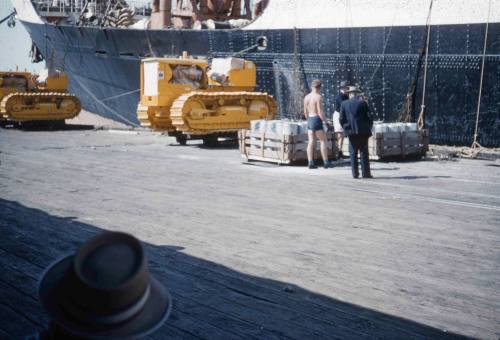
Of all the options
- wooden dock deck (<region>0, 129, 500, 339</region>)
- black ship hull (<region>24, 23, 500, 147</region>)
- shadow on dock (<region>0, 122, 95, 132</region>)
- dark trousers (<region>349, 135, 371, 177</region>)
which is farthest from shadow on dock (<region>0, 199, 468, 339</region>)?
shadow on dock (<region>0, 122, 95, 132</region>)

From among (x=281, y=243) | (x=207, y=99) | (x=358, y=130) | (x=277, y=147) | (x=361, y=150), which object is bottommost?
(x=281, y=243)

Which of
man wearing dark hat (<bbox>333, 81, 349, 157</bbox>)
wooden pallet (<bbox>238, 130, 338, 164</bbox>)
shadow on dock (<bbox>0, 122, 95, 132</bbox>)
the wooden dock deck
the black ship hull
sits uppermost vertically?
the black ship hull

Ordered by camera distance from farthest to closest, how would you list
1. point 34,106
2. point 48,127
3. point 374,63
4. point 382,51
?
1. point 48,127
2. point 34,106
3. point 374,63
4. point 382,51

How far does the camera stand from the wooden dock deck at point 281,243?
3793mm

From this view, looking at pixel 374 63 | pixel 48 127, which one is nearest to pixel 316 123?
pixel 374 63

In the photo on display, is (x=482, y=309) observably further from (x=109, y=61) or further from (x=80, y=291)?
(x=109, y=61)

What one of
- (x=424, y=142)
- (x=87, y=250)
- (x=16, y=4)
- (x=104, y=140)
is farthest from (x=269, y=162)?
(x=16, y=4)

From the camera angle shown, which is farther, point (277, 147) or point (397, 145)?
point (397, 145)

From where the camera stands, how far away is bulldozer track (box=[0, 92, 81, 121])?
22.5m

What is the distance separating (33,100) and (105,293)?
23.4m

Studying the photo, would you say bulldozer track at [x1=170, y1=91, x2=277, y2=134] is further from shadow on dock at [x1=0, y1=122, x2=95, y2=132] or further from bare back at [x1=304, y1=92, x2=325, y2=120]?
shadow on dock at [x1=0, y1=122, x2=95, y2=132]

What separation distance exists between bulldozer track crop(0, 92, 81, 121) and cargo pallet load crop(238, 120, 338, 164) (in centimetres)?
1283

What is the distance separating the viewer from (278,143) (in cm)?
1265

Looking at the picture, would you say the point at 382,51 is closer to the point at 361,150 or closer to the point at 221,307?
the point at 361,150
